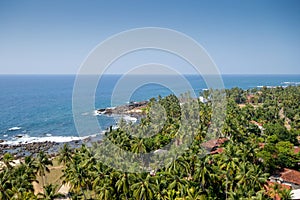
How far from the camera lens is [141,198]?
28.3 metres

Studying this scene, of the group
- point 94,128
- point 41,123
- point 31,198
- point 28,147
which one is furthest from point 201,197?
point 41,123

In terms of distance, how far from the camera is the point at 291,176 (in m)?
38.8

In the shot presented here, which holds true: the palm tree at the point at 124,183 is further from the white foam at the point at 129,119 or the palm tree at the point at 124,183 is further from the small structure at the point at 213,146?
the white foam at the point at 129,119

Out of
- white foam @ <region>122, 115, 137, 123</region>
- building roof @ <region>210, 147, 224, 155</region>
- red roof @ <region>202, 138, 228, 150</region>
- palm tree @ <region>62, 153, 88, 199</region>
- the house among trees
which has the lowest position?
white foam @ <region>122, 115, 137, 123</region>

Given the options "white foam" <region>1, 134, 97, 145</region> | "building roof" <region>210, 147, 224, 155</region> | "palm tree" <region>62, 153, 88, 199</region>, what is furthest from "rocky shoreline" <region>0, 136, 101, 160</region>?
"building roof" <region>210, 147, 224, 155</region>

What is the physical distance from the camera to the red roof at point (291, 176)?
3763 centimetres

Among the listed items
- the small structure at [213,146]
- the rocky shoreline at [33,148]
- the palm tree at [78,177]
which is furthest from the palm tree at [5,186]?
the small structure at [213,146]

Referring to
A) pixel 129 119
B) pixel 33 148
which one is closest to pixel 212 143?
pixel 33 148

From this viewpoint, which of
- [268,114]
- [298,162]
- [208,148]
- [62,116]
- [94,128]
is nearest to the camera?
[298,162]

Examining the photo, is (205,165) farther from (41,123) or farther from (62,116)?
(62,116)

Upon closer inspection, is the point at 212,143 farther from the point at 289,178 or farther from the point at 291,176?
the point at 289,178

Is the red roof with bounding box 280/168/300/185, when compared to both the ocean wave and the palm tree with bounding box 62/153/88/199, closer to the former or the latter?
the palm tree with bounding box 62/153/88/199

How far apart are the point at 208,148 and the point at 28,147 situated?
44850 millimetres

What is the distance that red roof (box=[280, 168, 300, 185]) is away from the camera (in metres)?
37.6
